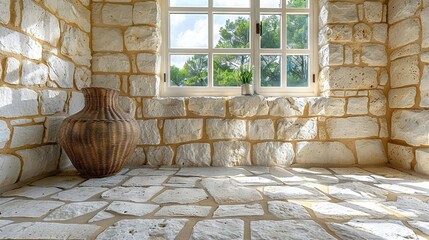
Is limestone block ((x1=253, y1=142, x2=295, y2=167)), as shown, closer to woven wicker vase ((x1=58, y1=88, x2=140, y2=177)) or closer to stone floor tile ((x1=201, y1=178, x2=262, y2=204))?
stone floor tile ((x1=201, y1=178, x2=262, y2=204))

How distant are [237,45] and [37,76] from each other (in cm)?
179

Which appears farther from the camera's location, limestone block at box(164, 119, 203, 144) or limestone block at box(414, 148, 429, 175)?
limestone block at box(164, 119, 203, 144)

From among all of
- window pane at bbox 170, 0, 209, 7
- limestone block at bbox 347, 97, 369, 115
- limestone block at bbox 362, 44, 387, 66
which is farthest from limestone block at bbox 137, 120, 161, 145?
limestone block at bbox 362, 44, 387, 66

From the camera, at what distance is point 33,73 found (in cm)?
169

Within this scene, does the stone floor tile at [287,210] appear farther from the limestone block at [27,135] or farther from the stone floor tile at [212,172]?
the limestone block at [27,135]

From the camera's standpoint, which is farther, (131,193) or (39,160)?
(39,160)

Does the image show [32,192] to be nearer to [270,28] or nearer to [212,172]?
[212,172]

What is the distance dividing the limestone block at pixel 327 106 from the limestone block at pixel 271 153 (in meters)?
0.43

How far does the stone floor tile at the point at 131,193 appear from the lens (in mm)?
1382

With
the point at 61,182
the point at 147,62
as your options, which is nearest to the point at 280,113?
the point at 147,62

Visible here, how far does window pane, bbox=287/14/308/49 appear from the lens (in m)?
2.44

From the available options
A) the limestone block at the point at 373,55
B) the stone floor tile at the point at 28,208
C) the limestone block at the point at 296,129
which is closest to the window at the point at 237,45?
the limestone block at the point at 296,129

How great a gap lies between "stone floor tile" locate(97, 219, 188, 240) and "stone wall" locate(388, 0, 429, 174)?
6.76 feet

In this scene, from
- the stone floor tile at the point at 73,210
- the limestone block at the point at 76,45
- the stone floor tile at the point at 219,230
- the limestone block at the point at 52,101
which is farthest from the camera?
the limestone block at the point at 76,45
